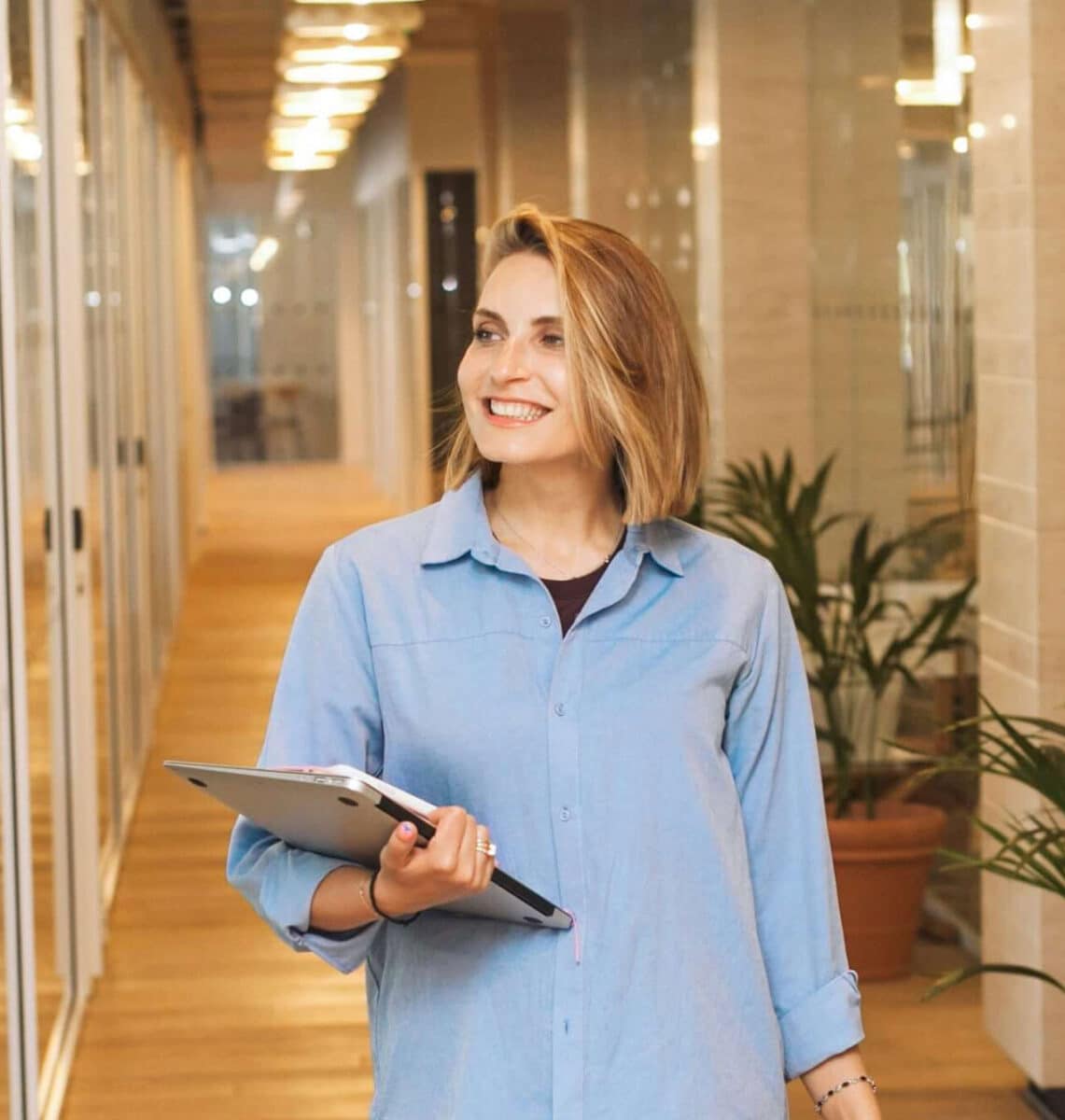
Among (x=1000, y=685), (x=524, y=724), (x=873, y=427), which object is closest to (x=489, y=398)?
(x=524, y=724)

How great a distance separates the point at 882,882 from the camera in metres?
5.09

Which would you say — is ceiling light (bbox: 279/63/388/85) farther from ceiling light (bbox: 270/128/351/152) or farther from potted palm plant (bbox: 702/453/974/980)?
potted palm plant (bbox: 702/453/974/980)

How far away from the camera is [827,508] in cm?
648

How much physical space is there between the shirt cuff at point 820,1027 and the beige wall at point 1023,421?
216cm

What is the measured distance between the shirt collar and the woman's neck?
4 centimetres

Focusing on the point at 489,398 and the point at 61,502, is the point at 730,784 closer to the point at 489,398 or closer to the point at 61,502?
the point at 489,398

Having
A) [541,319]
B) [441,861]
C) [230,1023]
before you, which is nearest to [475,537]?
[541,319]

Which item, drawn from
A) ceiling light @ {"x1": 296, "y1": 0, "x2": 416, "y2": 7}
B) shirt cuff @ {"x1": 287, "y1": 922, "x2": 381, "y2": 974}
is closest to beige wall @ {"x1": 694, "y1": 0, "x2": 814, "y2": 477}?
ceiling light @ {"x1": 296, "y1": 0, "x2": 416, "y2": 7}

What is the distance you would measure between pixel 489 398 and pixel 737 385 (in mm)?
4667

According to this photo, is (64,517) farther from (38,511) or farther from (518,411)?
(518,411)

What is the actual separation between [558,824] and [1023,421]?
2.43 metres

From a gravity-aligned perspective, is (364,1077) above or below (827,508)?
below

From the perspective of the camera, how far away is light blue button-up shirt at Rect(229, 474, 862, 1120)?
1785 millimetres

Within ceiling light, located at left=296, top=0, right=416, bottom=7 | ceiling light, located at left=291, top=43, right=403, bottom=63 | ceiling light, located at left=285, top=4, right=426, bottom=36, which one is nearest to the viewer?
ceiling light, located at left=296, top=0, right=416, bottom=7
